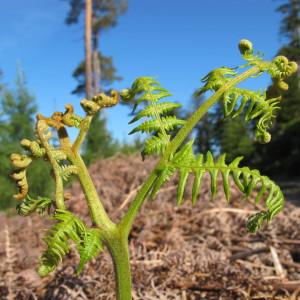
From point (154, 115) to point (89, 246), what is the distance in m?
0.35

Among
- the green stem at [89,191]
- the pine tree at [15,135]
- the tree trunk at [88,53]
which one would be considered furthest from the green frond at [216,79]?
the tree trunk at [88,53]

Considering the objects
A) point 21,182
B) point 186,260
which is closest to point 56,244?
point 21,182

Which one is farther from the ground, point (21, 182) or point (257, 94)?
point (257, 94)

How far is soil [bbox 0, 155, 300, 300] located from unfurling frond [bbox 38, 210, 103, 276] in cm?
20

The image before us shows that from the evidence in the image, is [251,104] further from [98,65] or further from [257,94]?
[98,65]

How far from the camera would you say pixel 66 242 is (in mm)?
902

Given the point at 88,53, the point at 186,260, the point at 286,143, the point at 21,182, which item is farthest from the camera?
the point at 286,143

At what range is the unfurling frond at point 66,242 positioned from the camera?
888 mm

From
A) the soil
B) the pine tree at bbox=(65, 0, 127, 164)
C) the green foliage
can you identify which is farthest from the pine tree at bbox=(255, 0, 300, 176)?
the soil

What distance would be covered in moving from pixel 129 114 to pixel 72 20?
74.6 ft

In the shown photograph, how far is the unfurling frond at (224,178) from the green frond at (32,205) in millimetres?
249

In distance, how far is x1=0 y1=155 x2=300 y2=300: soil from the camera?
70.5 inches

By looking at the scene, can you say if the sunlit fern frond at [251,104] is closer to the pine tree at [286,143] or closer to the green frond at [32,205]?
the green frond at [32,205]

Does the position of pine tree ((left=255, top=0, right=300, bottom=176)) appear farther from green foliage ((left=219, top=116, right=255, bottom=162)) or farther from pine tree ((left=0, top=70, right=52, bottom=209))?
pine tree ((left=0, top=70, right=52, bottom=209))
